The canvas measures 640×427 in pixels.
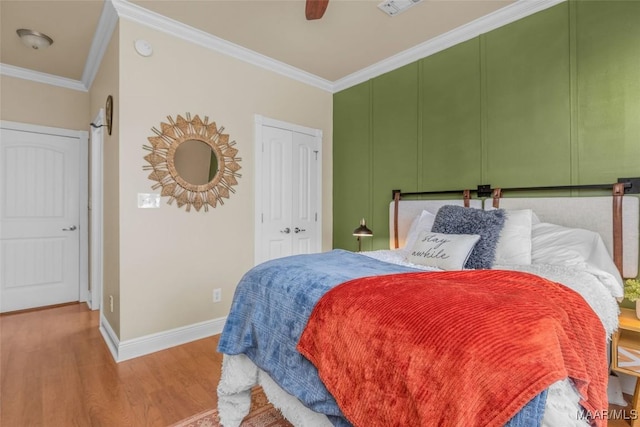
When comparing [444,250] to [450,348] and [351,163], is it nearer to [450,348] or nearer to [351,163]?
[450,348]

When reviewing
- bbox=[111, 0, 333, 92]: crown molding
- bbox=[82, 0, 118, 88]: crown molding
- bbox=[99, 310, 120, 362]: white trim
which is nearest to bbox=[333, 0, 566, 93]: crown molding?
bbox=[111, 0, 333, 92]: crown molding

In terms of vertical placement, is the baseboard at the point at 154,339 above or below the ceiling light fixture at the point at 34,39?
below

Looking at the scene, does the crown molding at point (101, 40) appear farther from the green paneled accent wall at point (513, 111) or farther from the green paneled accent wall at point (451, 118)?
the green paneled accent wall at point (451, 118)

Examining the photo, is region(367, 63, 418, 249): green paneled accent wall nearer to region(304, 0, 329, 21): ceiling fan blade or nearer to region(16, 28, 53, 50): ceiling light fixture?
region(304, 0, 329, 21): ceiling fan blade

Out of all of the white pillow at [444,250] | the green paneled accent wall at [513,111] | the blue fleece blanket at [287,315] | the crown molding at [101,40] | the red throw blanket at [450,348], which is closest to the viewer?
the red throw blanket at [450,348]

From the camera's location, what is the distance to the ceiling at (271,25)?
2.45 m

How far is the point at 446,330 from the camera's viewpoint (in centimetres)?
90

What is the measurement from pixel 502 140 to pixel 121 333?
341 cm

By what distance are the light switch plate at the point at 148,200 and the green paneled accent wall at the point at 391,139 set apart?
219 cm

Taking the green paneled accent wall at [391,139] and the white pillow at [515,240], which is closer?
the white pillow at [515,240]

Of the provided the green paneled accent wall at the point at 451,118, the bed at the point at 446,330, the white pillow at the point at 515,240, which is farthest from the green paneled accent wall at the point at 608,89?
the green paneled accent wall at the point at 451,118

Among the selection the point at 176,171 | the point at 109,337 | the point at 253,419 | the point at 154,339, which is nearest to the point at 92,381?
the point at 154,339

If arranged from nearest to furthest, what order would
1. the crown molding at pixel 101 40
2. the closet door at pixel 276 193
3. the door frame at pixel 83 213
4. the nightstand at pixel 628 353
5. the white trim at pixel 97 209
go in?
the nightstand at pixel 628 353 → the crown molding at pixel 101 40 → the white trim at pixel 97 209 → the closet door at pixel 276 193 → the door frame at pixel 83 213

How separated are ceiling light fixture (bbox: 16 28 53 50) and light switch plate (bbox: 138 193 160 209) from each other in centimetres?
180
